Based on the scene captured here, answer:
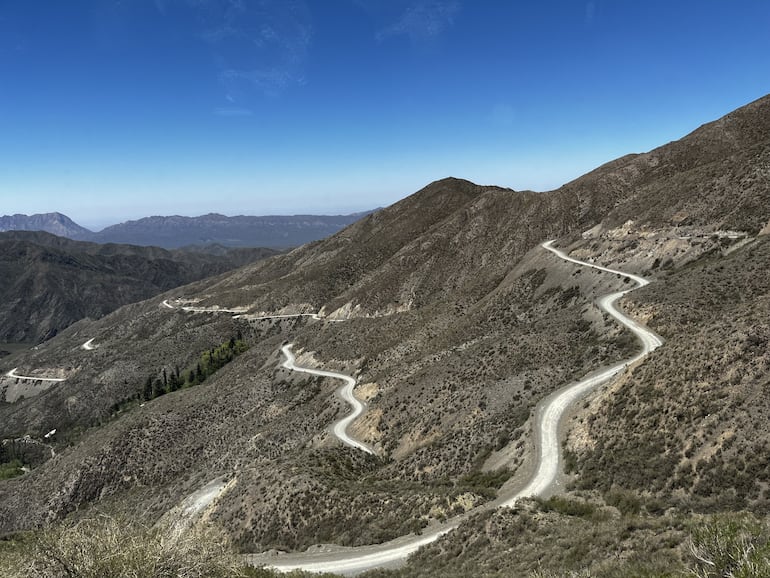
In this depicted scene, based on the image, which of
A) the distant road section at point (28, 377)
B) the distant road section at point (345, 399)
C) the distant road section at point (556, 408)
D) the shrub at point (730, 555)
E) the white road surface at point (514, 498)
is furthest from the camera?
the distant road section at point (28, 377)

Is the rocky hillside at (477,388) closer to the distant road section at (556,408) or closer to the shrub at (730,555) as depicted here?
the distant road section at (556,408)

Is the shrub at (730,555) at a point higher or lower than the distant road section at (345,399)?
higher

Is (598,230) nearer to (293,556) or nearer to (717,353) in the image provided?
(717,353)

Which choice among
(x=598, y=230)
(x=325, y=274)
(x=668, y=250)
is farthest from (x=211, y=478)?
(x=325, y=274)

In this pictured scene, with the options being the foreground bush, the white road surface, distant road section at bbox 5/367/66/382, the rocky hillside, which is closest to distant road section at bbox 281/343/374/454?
the rocky hillside

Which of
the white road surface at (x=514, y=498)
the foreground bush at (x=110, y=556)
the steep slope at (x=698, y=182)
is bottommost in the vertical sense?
the white road surface at (x=514, y=498)

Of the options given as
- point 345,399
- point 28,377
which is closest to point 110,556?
point 345,399

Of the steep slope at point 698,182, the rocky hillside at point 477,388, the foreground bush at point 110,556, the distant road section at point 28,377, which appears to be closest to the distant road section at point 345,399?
→ the rocky hillside at point 477,388

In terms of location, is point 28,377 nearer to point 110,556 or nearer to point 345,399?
point 345,399
